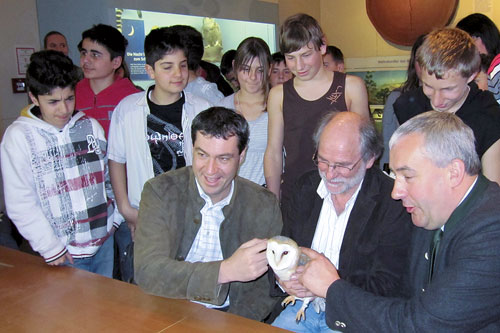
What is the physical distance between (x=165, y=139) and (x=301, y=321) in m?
1.24

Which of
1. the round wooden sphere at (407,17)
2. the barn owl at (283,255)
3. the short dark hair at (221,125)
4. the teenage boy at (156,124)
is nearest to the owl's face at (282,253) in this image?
the barn owl at (283,255)

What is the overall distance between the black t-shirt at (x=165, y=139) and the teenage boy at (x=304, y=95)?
0.56 metres

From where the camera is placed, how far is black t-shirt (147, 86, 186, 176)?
2.64 metres

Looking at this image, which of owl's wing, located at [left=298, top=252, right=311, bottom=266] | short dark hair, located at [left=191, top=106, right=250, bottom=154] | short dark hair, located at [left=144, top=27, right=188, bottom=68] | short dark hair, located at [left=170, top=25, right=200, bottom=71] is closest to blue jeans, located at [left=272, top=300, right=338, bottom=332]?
owl's wing, located at [left=298, top=252, right=311, bottom=266]

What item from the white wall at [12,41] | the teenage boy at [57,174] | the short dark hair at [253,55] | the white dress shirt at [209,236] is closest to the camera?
the white dress shirt at [209,236]

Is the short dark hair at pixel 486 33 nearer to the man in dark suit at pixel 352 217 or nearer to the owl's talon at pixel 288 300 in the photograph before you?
the man in dark suit at pixel 352 217

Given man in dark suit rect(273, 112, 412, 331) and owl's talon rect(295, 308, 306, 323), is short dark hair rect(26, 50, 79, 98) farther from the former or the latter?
owl's talon rect(295, 308, 306, 323)

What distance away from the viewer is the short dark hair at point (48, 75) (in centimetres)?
230

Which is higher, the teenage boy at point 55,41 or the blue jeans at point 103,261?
the teenage boy at point 55,41

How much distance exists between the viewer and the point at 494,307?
4.14 feet

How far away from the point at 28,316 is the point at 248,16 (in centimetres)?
552

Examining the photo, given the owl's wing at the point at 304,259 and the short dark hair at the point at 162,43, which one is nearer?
the owl's wing at the point at 304,259

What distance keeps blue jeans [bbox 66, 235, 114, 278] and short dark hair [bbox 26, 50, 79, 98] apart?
0.85 metres

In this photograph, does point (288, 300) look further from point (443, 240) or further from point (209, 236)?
point (443, 240)
